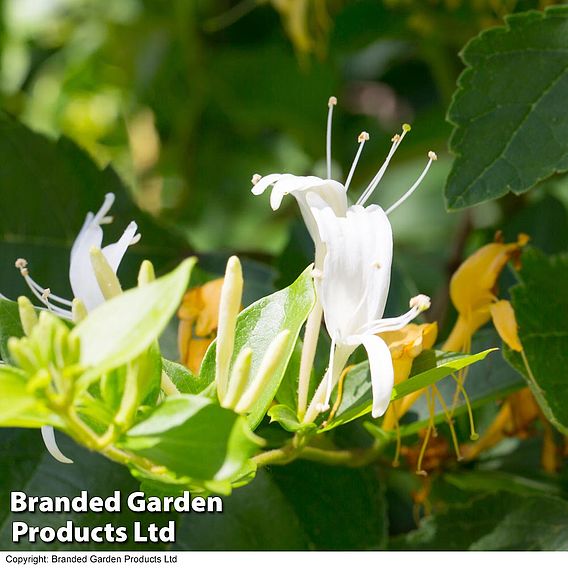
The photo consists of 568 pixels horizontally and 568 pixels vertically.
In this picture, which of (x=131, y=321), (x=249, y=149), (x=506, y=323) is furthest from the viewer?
(x=249, y=149)

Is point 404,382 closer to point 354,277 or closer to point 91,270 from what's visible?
point 354,277

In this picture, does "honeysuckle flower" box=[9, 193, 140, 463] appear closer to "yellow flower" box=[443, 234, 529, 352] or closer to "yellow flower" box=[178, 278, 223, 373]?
"yellow flower" box=[178, 278, 223, 373]

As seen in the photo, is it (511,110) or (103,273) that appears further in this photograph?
(511,110)

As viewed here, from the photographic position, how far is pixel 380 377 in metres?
0.40

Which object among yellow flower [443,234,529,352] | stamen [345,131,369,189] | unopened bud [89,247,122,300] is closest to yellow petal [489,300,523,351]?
yellow flower [443,234,529,352]

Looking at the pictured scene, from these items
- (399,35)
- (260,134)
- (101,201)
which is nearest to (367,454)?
(101,201)

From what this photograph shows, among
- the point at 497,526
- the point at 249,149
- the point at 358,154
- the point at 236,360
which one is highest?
the point at 249,149

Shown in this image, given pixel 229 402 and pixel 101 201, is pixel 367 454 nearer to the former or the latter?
pixel 229 402

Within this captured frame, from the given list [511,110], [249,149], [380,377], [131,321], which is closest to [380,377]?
[380,377]

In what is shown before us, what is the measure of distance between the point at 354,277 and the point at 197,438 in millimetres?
113

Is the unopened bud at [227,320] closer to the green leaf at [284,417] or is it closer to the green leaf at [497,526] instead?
the green leaf at [284,417]

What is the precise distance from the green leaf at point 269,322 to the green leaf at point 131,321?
10cm

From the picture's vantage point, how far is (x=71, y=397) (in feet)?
1.13

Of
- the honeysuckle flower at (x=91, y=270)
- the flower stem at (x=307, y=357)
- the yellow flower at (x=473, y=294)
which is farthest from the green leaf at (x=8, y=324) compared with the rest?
the yellow flower at (x=473, y=294)
